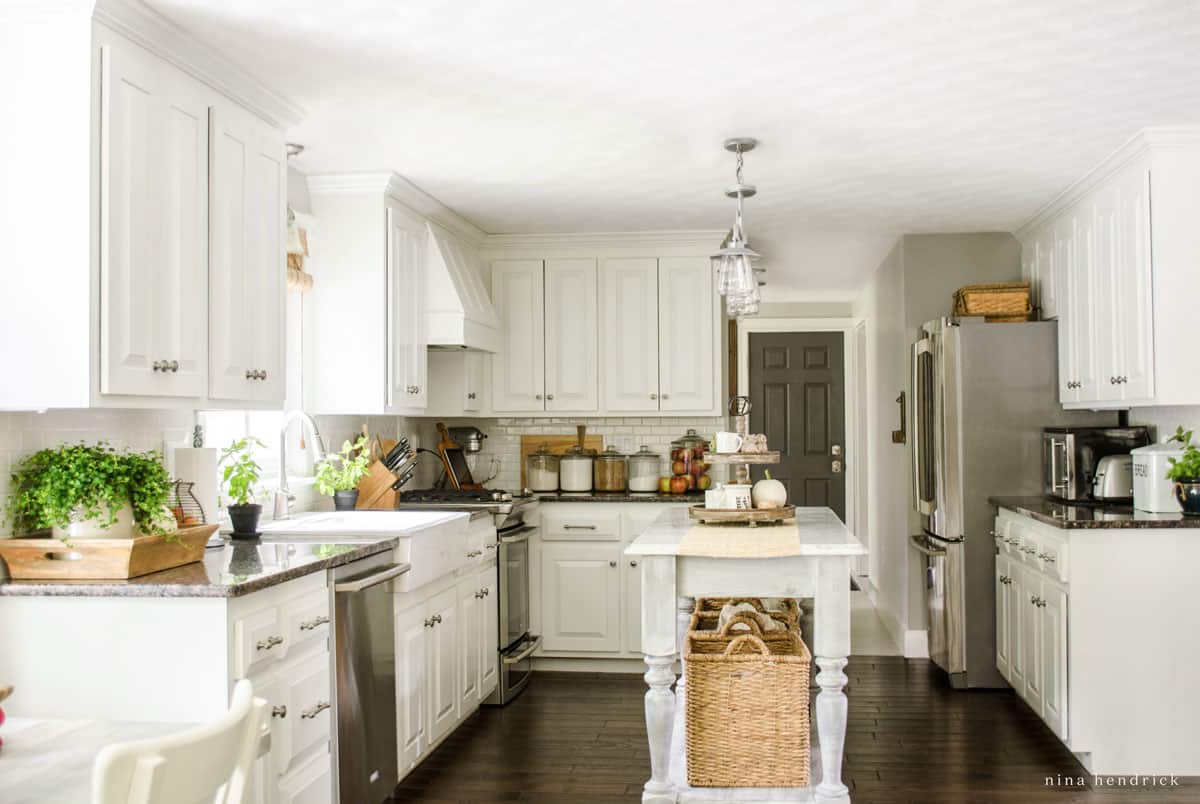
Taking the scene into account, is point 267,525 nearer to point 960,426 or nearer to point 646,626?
point 646,626

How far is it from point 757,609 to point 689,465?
1822 mm

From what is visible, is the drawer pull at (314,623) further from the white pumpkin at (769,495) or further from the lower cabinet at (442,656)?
the white pumpkin at (769,495)

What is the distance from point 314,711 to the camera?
2959mm

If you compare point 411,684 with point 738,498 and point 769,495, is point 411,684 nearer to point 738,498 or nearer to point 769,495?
point 738,498

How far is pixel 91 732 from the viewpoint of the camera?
1766mm

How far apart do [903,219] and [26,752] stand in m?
4.84

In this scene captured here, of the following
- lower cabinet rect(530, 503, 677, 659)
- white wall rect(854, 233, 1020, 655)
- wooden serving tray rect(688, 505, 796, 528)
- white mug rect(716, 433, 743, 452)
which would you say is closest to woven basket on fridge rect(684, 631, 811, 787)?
wooden serving tray rect(688, 505, 796, 528)

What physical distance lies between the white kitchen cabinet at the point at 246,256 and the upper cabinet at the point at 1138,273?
3.21 m

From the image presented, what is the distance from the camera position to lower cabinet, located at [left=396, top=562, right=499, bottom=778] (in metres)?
3.74

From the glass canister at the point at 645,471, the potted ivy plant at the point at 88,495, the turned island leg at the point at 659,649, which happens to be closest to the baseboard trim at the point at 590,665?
the glass canister at the point at 645,471

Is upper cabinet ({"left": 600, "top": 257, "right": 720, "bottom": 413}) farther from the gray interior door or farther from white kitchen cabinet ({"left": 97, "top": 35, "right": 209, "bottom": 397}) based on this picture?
white kitchen cabinet ({"left": 97, "top": 35, "right": 209, "bottom": 397})

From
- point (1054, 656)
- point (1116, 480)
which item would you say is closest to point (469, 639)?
point (1054, 656)

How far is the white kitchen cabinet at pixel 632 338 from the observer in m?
5.87

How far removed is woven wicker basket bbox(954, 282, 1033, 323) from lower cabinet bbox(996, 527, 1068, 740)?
46.2 inches
